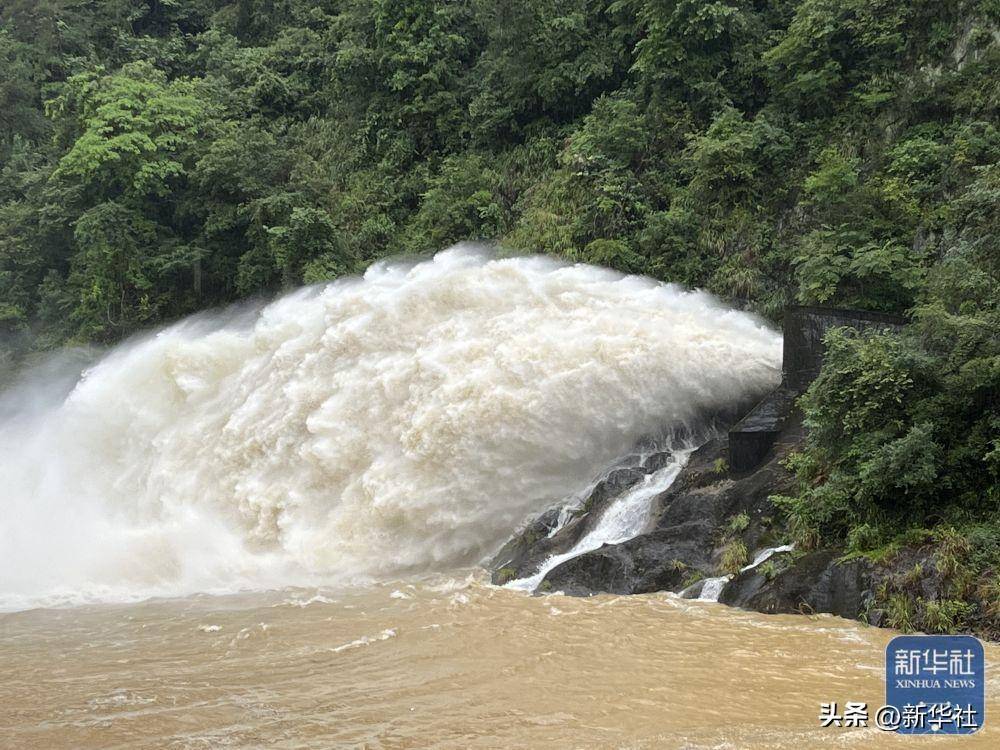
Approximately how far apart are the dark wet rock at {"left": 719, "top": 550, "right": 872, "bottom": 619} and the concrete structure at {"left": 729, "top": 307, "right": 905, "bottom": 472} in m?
2.59

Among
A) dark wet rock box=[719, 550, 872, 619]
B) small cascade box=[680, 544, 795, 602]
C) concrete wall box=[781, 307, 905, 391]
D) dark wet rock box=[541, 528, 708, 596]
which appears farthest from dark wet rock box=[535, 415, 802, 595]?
concrete wall box=[781, 307, 905, 391]

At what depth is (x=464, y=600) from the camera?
32.9 feet

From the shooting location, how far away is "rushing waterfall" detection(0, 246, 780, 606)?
1246 centimetres

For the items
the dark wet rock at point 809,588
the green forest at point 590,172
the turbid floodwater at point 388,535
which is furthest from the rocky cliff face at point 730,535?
the green forest at point 590,172

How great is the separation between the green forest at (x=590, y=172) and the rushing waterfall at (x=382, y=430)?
2259 mm

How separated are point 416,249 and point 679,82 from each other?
21.2ft

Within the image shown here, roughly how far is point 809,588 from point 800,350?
4072 mm

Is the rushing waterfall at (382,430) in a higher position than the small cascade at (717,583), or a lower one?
higher

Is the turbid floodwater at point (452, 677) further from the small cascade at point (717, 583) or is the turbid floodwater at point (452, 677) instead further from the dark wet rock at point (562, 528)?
the dark wet rock at point (562, 528)

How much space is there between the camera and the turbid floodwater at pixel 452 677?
6266mm

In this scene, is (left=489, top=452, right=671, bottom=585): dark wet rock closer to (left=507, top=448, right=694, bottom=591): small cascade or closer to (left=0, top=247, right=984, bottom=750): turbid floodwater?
(left=507, top=448, right=694, bottom=591): small cascade

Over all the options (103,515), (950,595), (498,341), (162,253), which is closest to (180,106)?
(162,253)

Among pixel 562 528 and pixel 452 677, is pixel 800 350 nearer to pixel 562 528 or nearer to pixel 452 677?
pixel 562 528

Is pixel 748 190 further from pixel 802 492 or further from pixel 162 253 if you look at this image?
pixel 162 253
